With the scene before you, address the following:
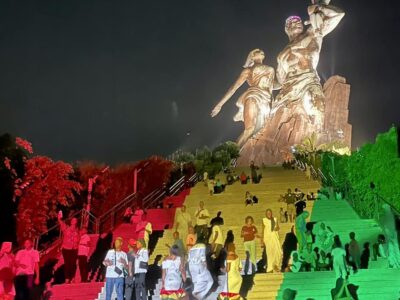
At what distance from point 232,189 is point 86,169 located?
996 centimetres

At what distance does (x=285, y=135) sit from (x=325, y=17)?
7722 mm

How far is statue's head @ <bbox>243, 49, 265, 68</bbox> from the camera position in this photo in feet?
131

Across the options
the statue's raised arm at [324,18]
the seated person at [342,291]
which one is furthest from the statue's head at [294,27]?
the seated person at [342,291]

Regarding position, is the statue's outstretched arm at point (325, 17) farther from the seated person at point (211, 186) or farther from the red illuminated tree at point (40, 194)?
the red illuminated tree at point (40, 194)

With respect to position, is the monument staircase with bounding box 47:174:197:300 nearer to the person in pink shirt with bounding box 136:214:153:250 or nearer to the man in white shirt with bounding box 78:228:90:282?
the man in white shirt with bounding box 78:228:90:282

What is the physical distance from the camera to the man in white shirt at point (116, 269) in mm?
11977

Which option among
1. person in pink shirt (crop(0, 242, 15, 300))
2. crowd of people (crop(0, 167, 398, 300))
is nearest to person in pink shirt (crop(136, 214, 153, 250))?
crowd of people (crop(0, 167, 398, 300))

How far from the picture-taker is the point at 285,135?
38.2 m

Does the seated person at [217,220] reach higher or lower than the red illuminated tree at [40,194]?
lower

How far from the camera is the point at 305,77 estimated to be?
3844cm

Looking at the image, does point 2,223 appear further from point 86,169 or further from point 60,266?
point 86,169

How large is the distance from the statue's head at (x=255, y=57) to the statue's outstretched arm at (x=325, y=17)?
3.55 metres

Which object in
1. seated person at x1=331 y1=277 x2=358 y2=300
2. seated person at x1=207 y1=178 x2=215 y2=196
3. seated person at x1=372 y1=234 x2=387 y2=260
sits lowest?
seated person at x1=331 y1=277 x2=358 y2=300

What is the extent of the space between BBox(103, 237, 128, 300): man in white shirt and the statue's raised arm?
30.1m
